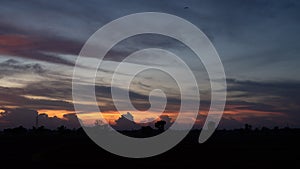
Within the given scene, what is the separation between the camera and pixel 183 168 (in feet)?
164

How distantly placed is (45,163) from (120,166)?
1087 cm

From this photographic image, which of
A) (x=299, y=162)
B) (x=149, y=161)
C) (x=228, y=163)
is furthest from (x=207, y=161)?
(x=299, y=162)

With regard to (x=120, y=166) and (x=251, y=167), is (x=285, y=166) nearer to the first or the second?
(x=251, y=167)

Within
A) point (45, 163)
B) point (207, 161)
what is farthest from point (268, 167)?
point (45, 163)

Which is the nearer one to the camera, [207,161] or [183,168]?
[183,168]

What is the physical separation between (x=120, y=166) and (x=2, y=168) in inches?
559

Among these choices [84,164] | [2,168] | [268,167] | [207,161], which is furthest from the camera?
[207,161]

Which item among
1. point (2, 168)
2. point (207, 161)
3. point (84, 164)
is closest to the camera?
point (2, 168)

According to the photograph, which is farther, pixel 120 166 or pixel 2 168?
pixel 120 166

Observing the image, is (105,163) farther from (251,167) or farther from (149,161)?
(251,167)

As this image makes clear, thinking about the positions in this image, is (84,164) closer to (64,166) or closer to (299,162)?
(64,166)

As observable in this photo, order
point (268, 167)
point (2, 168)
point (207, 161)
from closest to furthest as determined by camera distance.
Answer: point (2, 168), point (268, 167), point (207, 161)

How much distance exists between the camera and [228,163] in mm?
55219

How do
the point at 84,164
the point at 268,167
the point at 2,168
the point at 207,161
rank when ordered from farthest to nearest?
the point at 207,161 < the point at 84,164 < the point at 268,167 < the point at 2,168
